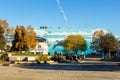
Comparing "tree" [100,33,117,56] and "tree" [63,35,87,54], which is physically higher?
"tree" [63,35,87,54]

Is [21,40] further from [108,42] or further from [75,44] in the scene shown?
[75,44]

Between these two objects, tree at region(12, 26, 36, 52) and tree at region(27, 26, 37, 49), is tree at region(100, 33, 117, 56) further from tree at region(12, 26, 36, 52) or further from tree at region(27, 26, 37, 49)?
tree at region(12, 26, 36, 52)


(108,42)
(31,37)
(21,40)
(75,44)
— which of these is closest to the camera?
(21,40)

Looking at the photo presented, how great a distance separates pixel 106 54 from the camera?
102562 millimetres

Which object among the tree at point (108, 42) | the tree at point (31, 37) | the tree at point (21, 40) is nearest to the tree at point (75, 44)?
the tree at point (31, 37)

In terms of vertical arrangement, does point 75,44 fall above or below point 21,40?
above

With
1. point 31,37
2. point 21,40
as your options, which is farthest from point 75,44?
point 21,40

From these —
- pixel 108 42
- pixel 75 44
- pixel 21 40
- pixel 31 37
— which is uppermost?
pixel 31 37

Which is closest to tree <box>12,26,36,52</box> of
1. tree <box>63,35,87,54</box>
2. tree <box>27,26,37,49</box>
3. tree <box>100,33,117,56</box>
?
tree <box>27,26,37,49</box>

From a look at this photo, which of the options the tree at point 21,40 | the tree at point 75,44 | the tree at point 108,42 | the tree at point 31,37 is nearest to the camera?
the tree at point 21,40

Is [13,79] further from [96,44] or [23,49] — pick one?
[96,44]

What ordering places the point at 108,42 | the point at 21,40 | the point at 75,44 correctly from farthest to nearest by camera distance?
the point at 75,44 → the point at 108,42 → the point at 21,40

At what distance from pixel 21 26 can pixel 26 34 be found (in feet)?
10.2

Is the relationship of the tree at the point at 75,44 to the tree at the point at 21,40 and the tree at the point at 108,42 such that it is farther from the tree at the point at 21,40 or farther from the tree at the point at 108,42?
the tree at the point at 21,40
